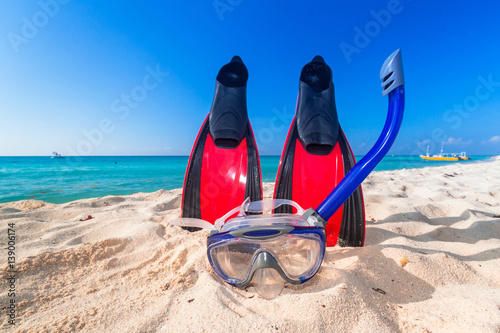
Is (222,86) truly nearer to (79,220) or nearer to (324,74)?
(324,74)

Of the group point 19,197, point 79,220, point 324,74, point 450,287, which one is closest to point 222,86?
point 324,74

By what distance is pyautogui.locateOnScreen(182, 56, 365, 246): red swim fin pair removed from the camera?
6.06ft

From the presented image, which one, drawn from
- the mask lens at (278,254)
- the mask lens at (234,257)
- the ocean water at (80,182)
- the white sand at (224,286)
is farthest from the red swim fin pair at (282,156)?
the ocean water at (80,182)

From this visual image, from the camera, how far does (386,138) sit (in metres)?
1.24

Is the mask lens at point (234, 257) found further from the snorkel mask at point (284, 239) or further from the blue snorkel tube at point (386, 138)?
the blue snorkel tube at point (386, 138)

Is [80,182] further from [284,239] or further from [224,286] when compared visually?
[284,239]

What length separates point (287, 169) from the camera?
77.5 inches

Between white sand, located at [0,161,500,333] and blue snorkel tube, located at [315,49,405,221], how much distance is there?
40 centimetres

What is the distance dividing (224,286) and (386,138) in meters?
1.31

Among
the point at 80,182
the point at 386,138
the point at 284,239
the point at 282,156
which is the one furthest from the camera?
the point at 80,182

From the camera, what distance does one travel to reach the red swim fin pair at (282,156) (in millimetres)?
1846

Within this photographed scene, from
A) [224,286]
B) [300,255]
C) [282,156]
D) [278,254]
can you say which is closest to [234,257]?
[224,286]

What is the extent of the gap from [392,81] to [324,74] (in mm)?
948

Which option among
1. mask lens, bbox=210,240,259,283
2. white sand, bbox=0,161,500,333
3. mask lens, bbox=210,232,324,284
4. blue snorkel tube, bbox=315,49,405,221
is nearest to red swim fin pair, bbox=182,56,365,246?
white sand, bbox=0,161,500,333
